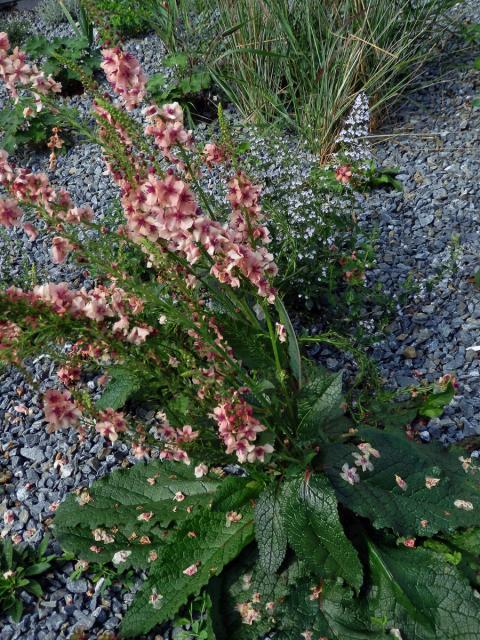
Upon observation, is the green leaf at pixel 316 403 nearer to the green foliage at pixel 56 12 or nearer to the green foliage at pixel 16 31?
the green foliage at pixel 16 31

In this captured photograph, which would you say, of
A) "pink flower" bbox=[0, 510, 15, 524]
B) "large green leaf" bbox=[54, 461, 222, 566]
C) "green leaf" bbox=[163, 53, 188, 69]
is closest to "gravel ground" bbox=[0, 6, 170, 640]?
"pink flower" bbox=[0, 510, 15, 524]

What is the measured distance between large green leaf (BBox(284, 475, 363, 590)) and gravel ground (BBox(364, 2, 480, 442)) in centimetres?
71

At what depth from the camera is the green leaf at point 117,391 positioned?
250 centimetres

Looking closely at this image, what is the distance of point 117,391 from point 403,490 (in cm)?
114

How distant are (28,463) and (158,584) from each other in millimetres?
874

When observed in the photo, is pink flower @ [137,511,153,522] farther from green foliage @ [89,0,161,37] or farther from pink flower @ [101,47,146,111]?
green foliage @ [89,0,161,37]

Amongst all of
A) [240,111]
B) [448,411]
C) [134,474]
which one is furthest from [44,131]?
[448,411]

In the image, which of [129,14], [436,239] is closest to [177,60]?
[129,14]

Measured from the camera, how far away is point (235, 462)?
2.12 meters

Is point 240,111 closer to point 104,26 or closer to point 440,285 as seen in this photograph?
point 440,285

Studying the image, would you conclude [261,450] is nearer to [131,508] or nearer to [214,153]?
[131,508]

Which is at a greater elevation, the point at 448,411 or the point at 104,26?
the point at 104,26

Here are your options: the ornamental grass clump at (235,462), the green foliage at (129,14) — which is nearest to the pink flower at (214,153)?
the ornamental grass clump at (235,462)

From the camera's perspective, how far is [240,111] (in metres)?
4.17
